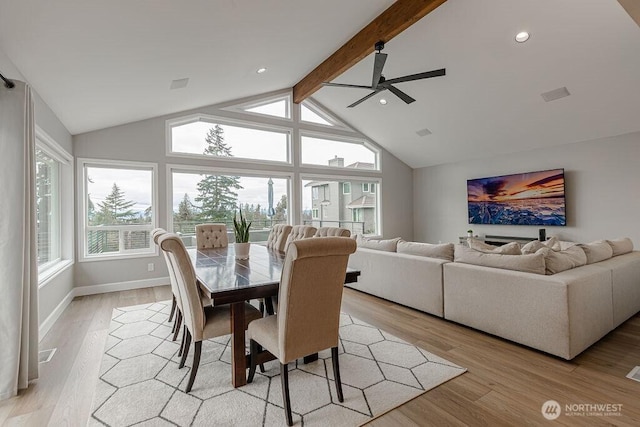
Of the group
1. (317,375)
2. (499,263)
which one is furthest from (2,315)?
(499,263)

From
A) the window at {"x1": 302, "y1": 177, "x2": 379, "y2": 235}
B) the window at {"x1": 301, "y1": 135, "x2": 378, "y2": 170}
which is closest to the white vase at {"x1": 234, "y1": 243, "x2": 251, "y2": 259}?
the window at {"x1": 302, "y1": 177, "x2": 379, "y2": 235}

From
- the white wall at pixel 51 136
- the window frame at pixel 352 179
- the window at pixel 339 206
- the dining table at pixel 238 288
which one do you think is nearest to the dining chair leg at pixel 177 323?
the dining table at pixel 238 288

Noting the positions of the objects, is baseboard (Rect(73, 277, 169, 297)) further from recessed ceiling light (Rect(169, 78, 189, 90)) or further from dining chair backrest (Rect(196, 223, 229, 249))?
recessed ceiling light (Rect(169, 78, 189, 90))

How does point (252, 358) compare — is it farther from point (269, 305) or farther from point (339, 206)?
point (339, 206)

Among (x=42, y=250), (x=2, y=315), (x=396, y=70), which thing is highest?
(x=396, y=70)

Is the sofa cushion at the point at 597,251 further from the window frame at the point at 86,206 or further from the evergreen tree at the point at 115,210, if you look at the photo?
the evergreen tree at the point at 115,210

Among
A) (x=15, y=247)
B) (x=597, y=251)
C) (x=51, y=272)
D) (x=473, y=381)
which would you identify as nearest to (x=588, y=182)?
(x=597, y=251)

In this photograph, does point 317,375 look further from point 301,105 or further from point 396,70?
point 301,105

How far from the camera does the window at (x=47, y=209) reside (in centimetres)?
351

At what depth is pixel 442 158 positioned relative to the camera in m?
7.34

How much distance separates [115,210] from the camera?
16.1 ft

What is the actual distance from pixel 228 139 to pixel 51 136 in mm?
2733

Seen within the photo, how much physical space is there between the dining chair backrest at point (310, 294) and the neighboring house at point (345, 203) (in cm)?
493

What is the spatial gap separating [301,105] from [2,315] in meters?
5.81
